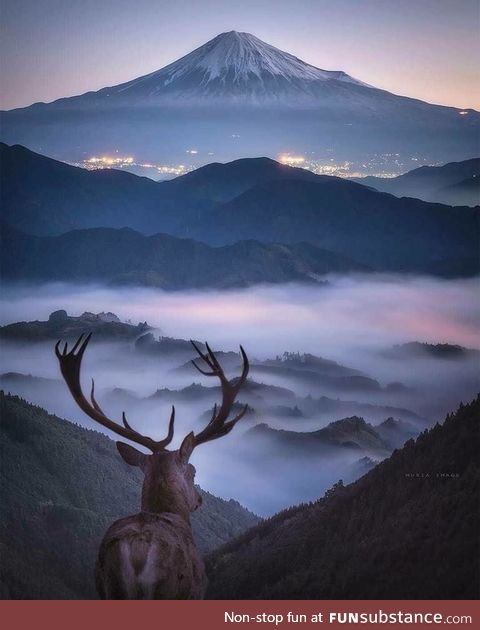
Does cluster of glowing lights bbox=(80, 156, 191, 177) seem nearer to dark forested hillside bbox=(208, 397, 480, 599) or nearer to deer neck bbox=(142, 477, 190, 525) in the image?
dark forested hillside bbox=(208, 397, 480, 599)

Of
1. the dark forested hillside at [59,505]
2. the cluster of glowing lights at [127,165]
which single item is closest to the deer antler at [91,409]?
the dark forested hillside at [59,505]

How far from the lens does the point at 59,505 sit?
7539mm

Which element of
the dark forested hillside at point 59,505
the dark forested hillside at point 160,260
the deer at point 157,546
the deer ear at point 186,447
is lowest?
the dark forested hillside at point 59,505

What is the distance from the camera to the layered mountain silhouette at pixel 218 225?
10.9 meters

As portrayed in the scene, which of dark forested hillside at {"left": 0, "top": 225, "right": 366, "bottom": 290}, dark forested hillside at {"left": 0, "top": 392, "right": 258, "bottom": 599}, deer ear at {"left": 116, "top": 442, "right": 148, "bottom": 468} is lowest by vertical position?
dark forested hillside at {"left": 0, "top": 392, "right": 258, "bottom": 599}

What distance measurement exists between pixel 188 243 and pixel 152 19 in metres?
4.14

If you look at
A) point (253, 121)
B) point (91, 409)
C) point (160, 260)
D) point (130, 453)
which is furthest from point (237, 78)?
point (130, 453)

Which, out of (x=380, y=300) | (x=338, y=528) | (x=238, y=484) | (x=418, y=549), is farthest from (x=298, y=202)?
(x=418, y=549)

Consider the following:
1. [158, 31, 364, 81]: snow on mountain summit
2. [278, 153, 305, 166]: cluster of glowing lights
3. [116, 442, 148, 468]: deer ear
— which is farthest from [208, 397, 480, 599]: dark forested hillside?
[158, 31, 364, 81]: snow on mountain summit

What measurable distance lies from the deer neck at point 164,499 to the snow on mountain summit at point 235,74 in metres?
8.40

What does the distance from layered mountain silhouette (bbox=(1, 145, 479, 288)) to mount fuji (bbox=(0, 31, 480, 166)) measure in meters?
0.51

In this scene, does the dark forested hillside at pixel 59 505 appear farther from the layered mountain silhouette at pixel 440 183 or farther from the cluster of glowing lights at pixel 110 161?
the layered mountain silhouette at pixel 440 183

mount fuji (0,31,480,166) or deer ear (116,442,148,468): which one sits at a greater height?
mount fuji (0,31,480,166)

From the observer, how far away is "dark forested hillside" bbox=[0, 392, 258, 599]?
20.2ft
